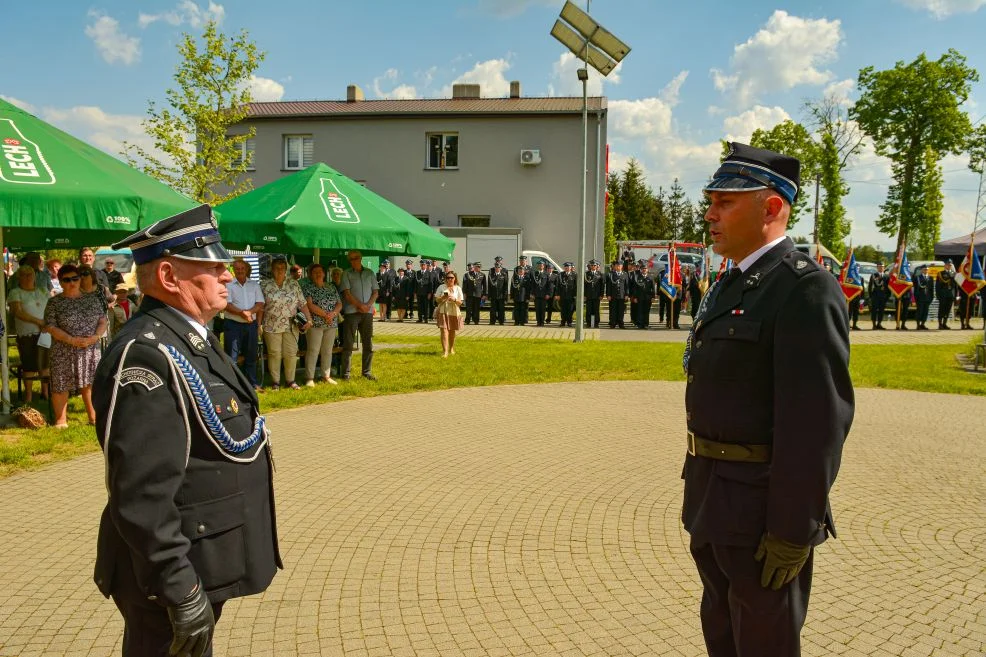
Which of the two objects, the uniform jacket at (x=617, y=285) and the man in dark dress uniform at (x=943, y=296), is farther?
the man in dark dress uniform at (x=943, y=296)

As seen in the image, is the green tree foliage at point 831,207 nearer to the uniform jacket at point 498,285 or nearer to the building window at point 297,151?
the uniform jacket at point 498,285

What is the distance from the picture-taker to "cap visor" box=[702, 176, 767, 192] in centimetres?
282

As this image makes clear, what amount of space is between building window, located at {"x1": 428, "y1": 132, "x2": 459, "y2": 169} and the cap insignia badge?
33708 mm

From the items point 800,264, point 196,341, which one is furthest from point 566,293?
point 196,341

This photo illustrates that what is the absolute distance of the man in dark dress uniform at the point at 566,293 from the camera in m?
25.0

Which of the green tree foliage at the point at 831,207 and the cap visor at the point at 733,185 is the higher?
the green tree foliage at the point at 831,207

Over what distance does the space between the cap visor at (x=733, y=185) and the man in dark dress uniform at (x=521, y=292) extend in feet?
72.9

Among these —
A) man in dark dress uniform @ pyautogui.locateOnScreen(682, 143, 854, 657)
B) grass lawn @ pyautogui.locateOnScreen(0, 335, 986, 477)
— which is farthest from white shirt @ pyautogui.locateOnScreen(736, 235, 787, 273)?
grass lawn @ pyautogui.locateOnScreen(0, 335, 986, 477)

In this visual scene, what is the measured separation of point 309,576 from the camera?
4.72 meters

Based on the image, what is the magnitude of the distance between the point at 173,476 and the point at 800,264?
224cm

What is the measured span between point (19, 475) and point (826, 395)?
286 inches

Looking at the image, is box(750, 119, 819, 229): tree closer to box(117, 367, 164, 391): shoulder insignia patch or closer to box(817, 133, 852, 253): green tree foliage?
box(817, 133, 852, 253): green tree foliage

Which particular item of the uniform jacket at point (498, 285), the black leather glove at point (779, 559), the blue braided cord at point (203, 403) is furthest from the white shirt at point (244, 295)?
the uniform jacket at point (498, 285)

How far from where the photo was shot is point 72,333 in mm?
8508
